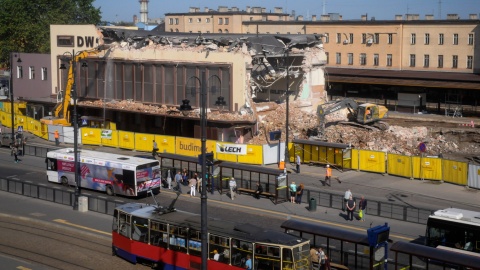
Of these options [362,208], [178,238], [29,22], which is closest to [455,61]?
[362,208]

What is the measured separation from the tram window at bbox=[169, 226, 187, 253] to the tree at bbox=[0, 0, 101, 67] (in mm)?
79945

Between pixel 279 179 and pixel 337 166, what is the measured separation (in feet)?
32.2

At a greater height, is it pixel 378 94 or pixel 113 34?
pixel 113 34

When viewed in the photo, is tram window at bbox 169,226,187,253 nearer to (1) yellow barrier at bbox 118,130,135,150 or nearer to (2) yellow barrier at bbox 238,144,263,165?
(2) yellow barrier at bbox 238,144,263,165

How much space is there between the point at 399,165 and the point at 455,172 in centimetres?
371

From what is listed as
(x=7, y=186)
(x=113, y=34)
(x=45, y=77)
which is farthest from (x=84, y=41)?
(x=7, y=186)

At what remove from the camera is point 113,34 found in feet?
208

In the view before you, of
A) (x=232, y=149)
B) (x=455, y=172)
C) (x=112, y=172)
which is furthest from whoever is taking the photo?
(x=232, y=149)

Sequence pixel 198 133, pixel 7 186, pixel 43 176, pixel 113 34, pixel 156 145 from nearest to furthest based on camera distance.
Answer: pixel 7 186, pixel 43 176, pixel 156 145, pixel 198 133, pixel 113 34

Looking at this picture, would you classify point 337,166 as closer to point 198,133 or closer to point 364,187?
point 364,187

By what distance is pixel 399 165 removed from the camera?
4356 cm

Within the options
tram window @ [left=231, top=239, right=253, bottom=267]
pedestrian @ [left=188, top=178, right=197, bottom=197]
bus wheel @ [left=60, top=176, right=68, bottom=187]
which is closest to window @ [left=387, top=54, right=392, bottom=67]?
pedestrian @ [left=188, top=178, right=197, bottom=197]

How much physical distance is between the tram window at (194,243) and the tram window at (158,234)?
1.19 meters

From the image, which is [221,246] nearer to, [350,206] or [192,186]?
[350,206]
